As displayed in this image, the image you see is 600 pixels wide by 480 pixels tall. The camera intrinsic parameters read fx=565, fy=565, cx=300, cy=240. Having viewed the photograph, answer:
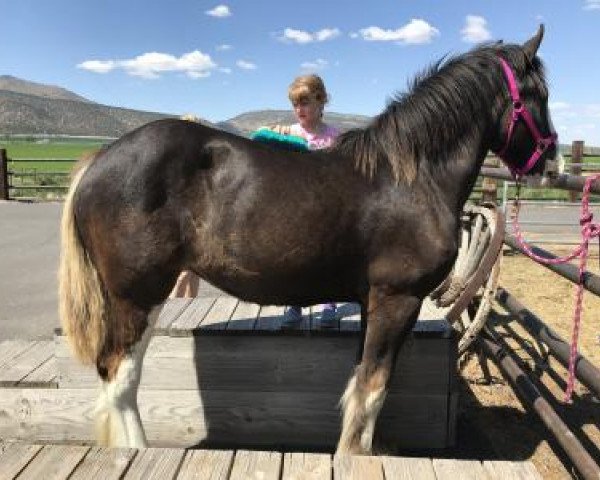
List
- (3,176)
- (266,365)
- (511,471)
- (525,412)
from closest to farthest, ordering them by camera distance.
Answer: (511,471) < (266,365) < (525,412) < (3,176)

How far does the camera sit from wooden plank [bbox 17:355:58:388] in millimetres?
3320

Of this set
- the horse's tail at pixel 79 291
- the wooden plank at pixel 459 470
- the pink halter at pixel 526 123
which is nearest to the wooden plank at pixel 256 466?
the wooden plank at pixel 459 470

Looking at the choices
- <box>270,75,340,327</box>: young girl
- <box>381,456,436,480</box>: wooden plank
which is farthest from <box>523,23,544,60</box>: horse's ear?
<box>381,456,436,480</box>: wooden plank

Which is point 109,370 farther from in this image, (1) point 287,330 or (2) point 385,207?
(2) point 385,207

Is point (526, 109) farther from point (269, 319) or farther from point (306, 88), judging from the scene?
point (269, 319)

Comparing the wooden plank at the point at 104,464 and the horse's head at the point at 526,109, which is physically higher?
the horse's head at the point at 526,109

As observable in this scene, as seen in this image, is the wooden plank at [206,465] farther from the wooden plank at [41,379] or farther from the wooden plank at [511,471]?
the wooden plank at [41,379]

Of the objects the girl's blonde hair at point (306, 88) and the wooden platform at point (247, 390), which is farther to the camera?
the girl's blonde hair at point (306, 88)

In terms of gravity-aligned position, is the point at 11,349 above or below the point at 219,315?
below

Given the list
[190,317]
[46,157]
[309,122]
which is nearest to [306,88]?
[309,122]

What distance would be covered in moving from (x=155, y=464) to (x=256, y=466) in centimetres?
38

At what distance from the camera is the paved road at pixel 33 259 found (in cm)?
573

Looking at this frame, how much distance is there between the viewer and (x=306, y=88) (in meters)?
3.53

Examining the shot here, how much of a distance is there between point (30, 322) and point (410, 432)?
13.4 feet
